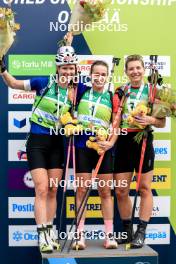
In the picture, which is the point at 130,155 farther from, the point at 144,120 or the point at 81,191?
the point at 81,191

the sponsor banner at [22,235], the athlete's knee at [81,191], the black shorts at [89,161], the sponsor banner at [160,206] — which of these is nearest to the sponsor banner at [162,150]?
the sponsor banner at [160,206]

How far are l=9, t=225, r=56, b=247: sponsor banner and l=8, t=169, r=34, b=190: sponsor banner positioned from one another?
1.19 feet

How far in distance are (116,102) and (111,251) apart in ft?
3.81

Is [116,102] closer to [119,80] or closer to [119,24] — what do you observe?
[119,80]

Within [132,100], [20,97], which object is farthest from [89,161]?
[20,97]

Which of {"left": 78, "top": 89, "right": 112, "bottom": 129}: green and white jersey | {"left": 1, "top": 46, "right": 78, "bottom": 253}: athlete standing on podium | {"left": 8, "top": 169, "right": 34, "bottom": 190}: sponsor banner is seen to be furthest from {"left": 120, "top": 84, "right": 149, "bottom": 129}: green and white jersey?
{"left": 8, "top": 169, "right": 34, "bottom": 190}: sponsor banner

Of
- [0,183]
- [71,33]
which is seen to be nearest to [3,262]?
[0,183]

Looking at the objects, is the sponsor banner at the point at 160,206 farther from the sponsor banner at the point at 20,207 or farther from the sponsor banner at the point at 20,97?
the sponsor banner at the point at 20,97

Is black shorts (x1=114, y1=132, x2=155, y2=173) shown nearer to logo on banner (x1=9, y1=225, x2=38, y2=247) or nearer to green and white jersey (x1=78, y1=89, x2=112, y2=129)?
green and white jersey (x1=78, y1=89, x2=112, y2=129)

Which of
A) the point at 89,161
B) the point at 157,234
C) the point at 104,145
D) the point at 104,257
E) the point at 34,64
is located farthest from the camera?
the point at 157,234

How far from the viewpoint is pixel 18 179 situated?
475 centimetres

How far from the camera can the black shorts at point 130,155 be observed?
4262 millimetres

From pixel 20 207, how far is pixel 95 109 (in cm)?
124

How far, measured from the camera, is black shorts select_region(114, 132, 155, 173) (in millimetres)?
4262
